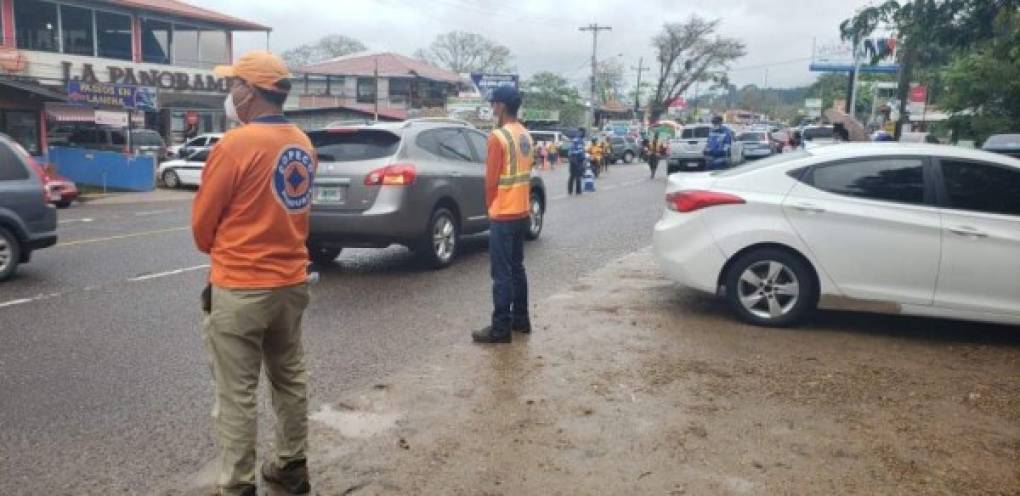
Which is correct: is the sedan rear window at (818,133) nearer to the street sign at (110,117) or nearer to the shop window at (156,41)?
the street sign at (110,117)

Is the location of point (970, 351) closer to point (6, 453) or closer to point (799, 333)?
point (799, 333)

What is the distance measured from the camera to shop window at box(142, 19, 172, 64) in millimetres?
36844

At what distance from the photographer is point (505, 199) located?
5.90 m

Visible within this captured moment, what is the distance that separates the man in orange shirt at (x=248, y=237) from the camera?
3.12 m

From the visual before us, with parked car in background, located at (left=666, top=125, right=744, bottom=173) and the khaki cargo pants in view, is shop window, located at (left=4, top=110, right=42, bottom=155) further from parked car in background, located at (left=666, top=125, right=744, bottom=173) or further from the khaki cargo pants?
the khaki cargo pants

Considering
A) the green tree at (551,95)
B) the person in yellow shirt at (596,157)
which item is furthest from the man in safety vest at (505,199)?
the green tree at (551,95)

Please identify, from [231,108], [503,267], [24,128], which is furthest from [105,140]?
[231,108]

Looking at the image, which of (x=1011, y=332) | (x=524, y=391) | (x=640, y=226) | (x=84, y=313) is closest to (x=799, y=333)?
(x=1011, y=332)

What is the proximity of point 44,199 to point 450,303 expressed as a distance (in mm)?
4763

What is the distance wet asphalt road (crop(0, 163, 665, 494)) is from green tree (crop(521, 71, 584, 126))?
192 feet

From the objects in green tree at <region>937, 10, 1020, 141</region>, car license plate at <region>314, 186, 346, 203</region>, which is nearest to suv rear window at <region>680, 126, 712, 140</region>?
green tree at <region>937, 10, 1020, 141</region>

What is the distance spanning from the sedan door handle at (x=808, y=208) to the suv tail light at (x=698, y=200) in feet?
1.31

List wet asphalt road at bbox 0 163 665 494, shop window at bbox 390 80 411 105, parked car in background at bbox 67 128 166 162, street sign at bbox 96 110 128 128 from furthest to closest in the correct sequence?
shop window at bbox 390 80 411 105 < parked car in background at bbox 67 128 166 162 < street sign at bbox 96 110 128 128 < wet asphalt road at bbox 0 163 665 494

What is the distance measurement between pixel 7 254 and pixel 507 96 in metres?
5.82
